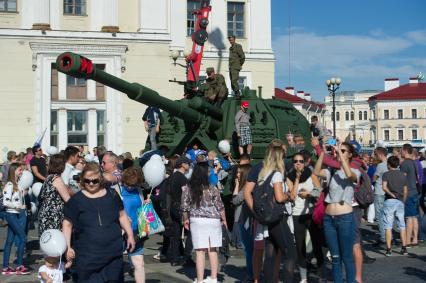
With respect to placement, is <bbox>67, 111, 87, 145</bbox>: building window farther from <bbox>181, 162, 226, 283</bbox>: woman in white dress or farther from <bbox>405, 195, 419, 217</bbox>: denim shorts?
<bbox>181, 162, 226, 283</bbox>: woman in white dress

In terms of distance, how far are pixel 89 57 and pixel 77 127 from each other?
3204 millimetres

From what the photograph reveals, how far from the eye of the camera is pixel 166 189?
11656 mm

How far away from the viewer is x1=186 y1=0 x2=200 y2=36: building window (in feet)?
115

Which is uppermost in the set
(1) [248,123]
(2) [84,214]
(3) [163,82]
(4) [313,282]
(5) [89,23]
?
(5) [89,23]

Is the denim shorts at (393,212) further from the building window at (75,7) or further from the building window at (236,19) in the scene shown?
the building window at (236,19)

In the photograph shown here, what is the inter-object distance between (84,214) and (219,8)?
29.4 meters

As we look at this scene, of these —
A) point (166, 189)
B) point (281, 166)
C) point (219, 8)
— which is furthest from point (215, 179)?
point (219, 8)

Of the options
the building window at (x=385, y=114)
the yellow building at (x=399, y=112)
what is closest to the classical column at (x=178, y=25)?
the yellow building at (x=399, y=112)

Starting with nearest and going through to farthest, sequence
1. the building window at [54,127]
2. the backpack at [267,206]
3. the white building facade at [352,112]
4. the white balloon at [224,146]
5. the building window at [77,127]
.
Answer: the backpack at [267,206], the white balloon at [224,146], the building window at [54,127], the building window at [77,127], the white building facade at [352,112]

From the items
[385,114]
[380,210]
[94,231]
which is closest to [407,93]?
[385,114]

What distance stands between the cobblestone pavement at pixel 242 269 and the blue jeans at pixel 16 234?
36 centimetres

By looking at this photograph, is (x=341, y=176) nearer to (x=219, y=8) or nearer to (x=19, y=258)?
(x=19, y=258)

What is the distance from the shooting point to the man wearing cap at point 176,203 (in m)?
11.4

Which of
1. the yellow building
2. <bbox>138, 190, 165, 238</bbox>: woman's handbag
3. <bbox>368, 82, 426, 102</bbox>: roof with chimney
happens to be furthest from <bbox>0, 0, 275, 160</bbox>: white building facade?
the yellow building
